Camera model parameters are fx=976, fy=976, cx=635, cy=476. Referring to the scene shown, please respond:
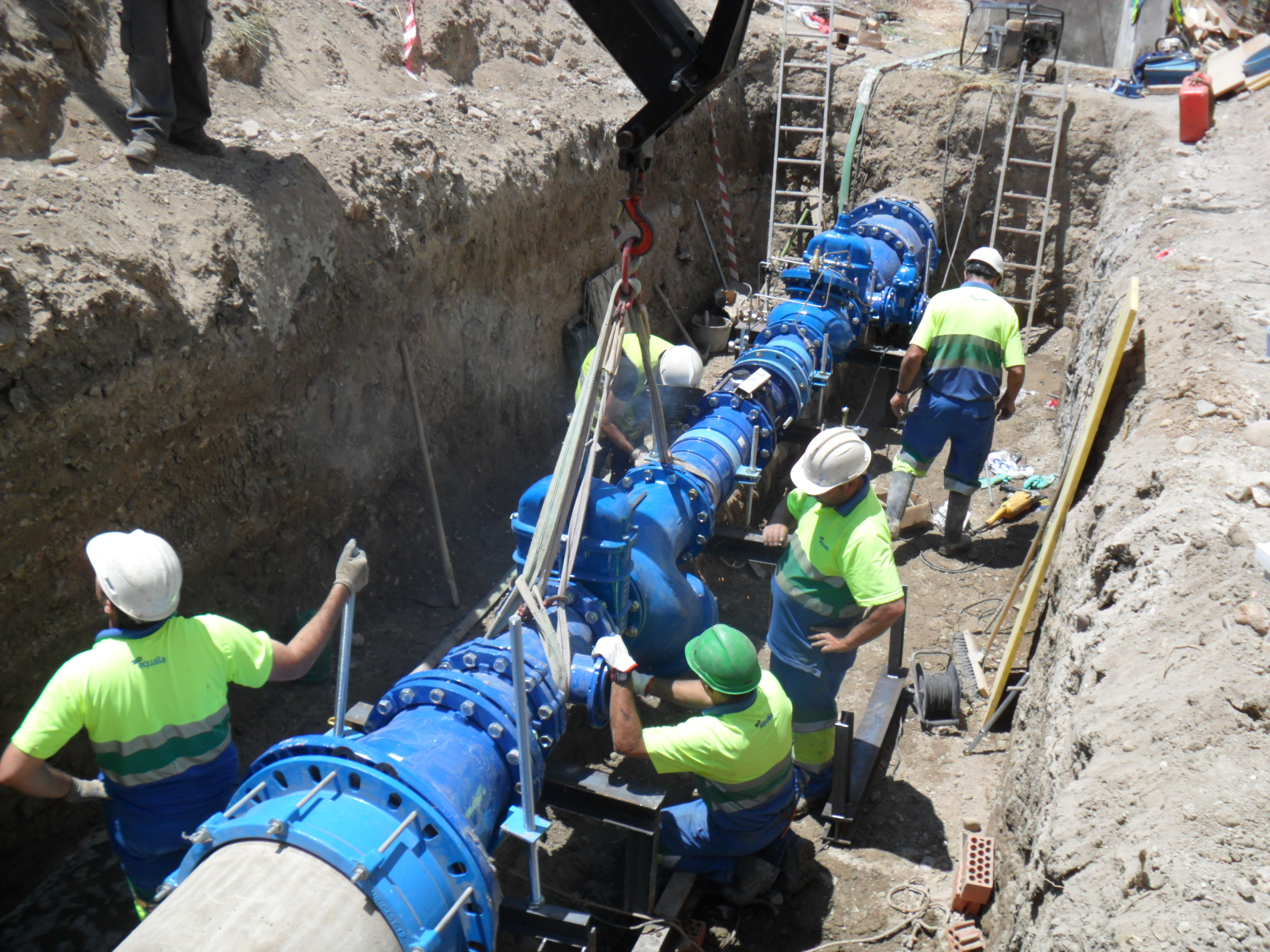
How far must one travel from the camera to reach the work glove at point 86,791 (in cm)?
298

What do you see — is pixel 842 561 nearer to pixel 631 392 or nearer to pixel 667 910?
pixel 667 910

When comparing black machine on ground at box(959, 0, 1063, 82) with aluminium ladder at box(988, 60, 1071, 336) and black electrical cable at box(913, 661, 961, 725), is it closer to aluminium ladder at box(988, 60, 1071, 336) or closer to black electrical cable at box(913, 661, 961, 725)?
aluminium ladder at box(988, 60, 1071, 336)

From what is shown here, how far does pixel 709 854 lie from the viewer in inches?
151

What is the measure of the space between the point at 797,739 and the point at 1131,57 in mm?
11014

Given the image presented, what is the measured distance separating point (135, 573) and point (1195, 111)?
920cm

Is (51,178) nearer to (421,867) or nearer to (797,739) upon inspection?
(421,867)

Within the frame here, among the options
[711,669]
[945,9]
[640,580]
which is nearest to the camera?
[711,669]

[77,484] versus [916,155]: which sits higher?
[916,155]

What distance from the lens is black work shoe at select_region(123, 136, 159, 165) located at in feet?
15.0

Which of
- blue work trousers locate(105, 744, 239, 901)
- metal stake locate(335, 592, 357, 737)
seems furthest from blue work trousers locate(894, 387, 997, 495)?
blue work trousers locate(105, 744, 239, 901)

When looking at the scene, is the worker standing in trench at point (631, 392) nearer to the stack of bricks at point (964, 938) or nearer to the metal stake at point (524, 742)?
the metal stake at point (524, 742)

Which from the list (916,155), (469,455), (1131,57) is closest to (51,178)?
(469,455)

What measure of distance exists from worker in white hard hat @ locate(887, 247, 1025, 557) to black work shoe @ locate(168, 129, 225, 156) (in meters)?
4.26

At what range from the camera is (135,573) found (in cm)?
281
